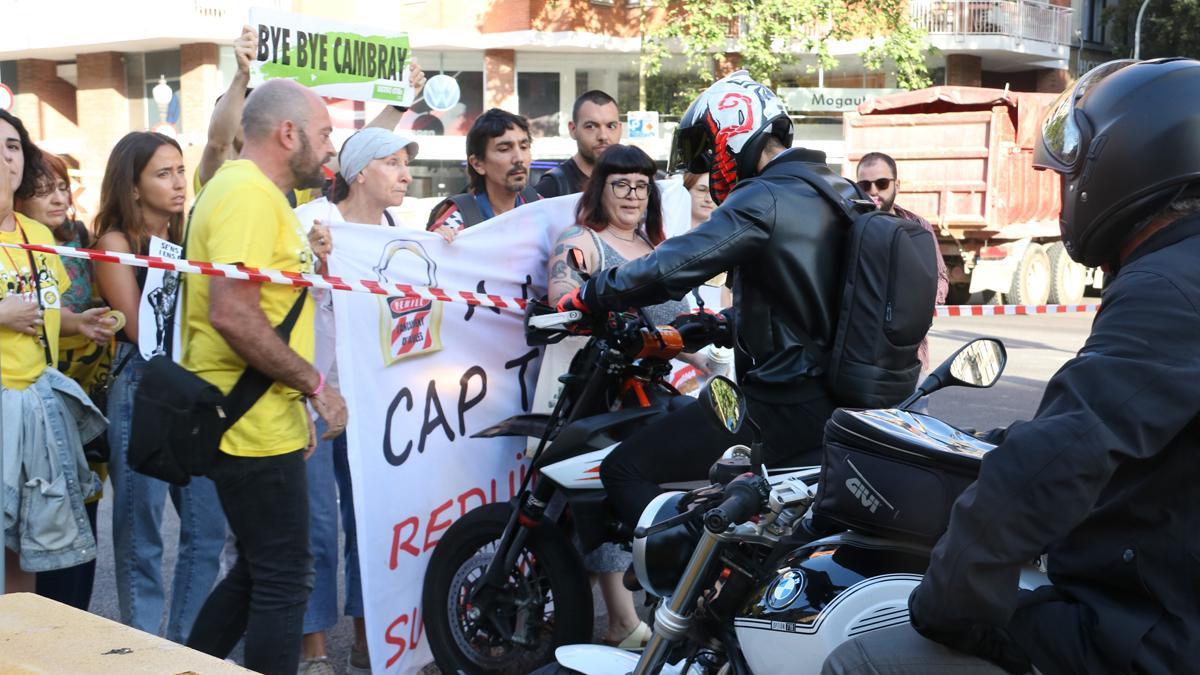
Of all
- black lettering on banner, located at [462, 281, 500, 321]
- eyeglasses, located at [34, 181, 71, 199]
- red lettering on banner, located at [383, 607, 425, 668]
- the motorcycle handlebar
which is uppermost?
eyeglasses, located at [34, 181, 71, 199]

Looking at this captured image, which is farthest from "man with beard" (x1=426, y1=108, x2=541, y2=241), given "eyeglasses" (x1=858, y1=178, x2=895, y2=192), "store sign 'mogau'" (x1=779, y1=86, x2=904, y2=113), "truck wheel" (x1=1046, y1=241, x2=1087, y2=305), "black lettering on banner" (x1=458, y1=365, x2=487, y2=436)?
"store sign 'mogau'" (x1=779, y1=86, x2=904, y2=113)

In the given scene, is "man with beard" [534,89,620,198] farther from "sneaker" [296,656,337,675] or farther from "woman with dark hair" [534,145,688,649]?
"sneaker" [296,656,337,675]

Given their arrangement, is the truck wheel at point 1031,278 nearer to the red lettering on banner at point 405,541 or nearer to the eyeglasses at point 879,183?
the eyeglasses at point 879,183

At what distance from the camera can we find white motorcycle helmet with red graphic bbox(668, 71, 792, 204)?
367 cm

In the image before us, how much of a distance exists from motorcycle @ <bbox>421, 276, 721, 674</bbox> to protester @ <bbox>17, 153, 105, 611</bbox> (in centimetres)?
120

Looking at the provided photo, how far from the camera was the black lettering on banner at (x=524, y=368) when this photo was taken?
187 inches

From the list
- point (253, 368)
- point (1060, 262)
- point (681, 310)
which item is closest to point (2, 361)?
point (253, 368)

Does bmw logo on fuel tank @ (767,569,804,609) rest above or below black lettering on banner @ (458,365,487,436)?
above

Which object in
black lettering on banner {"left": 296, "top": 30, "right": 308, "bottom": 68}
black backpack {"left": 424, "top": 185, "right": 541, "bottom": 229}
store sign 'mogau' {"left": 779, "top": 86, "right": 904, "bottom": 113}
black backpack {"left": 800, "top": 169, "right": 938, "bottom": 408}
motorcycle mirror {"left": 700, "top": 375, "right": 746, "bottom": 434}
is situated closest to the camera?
motorcycle mirror {"left": 700, "top": 375, "right": 746, "bottom": 434}

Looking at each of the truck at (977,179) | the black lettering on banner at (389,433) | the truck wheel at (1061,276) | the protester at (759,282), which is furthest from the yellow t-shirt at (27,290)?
the truck wheel at (1061,276)

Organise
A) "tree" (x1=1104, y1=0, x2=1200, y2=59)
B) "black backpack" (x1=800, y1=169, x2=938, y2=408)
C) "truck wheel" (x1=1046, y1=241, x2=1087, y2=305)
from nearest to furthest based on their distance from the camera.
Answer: "black backpack" (x1=800, y1=169, x2=938, y2=408) → "truck wheel" (x1=1046, y1=241, x2=1087, y2=305) → "tree" (x1=1104, y1=0, x2=1200, y2=59)

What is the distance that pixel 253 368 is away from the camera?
11.6 feet

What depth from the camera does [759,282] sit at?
3512 mm

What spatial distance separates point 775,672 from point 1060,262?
1906 centimetres
